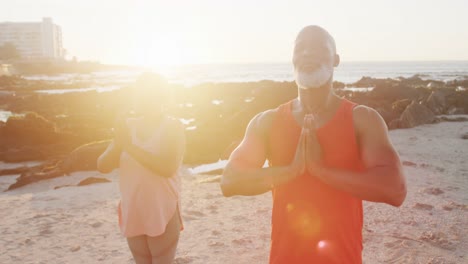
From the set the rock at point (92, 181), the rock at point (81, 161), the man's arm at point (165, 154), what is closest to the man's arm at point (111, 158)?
the man's arm at point (165, 154)

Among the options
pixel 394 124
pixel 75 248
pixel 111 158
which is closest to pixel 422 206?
pixel 75 248

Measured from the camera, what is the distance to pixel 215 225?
7828 millimetres

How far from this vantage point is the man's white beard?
2.20 metres

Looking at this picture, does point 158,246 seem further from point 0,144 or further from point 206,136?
Result: point 0,144

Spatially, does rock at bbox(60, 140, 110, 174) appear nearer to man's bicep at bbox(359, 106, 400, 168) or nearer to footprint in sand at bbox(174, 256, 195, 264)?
footprint in sand at bbox(174, 256, 195, 264)

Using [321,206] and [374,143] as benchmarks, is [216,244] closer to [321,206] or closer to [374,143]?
[321,206]

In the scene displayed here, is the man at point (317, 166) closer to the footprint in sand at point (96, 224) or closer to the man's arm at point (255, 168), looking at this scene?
the man's arm at point (255, 168)

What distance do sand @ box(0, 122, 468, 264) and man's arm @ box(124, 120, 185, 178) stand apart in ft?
9.63

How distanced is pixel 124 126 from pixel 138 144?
0.20 metres

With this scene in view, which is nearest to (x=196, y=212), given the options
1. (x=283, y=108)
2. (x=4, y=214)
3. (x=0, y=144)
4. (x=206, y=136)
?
(x=4, y=214)

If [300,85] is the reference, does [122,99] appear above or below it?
below

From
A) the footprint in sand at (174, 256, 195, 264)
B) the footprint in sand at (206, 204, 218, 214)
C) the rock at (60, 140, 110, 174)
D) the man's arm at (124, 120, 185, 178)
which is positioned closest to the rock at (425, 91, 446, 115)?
the rock at (60, 140, 110, 174)

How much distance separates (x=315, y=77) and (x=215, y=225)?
19.7 feet

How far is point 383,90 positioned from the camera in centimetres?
3161
